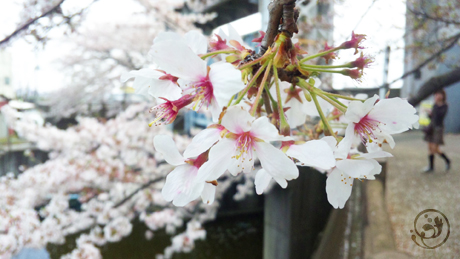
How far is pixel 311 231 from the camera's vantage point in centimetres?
185

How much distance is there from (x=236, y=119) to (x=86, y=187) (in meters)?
1.92

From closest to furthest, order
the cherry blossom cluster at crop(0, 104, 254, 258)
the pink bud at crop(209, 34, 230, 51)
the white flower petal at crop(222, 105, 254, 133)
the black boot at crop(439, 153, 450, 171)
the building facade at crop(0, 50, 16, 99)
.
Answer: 1. the white flower petal at crop(222, 105, 254, 133)
2. the pink bud at crop(209, 34, 230, 51)
3. the black boot at crop(439, 153, 450, 171)
4. the building facade at crop(0, 50, 16, 99)
5. the cherry blossom cluster at crop(0, 104, 254, 258)

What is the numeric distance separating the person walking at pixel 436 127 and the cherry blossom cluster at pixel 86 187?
142 cm

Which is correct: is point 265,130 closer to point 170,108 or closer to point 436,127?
point 170,108

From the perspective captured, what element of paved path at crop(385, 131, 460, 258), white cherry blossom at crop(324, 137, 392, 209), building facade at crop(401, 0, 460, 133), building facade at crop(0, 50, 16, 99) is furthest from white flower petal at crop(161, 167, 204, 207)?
building facade at crop(0, 50, 16, 99)

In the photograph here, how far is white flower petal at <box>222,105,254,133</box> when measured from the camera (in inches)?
Result: 7.2

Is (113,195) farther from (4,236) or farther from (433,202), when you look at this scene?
(433,202)

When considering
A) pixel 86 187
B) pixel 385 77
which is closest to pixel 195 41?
pixel 385 77

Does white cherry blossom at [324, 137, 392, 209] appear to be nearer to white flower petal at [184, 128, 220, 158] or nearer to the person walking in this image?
white flower petal at [184, 128, 220, 158]

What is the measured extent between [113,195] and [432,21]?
192cm

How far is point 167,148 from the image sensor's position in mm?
235

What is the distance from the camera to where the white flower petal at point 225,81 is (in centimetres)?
19

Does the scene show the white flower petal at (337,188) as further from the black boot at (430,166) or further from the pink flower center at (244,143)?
the black boot at (430,166)

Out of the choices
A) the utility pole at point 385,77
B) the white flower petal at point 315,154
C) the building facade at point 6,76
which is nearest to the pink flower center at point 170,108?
the white flower petal at point 315,154
